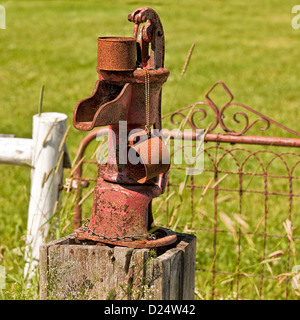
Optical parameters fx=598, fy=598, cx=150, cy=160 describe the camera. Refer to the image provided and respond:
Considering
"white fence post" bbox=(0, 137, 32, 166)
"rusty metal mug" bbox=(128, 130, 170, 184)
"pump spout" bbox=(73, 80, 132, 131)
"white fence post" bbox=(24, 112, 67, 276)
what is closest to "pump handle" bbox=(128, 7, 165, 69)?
"pump spout" bbox=(73, 80, 132, 131)

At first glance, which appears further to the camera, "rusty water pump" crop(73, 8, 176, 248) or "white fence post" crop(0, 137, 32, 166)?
"white fence post" crop(0, 137, 32, 166)

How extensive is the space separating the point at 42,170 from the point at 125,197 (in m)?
1.06

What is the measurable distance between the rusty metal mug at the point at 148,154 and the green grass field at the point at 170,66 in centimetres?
78

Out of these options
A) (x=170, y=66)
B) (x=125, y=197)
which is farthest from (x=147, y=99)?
(x=170, y=66)

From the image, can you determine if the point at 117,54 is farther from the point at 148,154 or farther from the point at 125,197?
the point at 125,197

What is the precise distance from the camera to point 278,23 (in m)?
14.0

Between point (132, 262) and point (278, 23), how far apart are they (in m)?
13.0

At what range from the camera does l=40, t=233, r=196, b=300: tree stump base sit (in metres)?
1.84

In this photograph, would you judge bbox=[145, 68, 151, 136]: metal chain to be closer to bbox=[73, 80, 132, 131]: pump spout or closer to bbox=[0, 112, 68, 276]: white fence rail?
bbox=[73, 80, 132, 131]: pump spout

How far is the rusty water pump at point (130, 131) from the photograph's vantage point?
6.05 ft

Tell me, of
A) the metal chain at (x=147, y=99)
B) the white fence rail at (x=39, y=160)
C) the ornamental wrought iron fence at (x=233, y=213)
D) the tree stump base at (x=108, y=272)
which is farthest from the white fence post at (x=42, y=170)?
the metal chain at (x=147, y=99)

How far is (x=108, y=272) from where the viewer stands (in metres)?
1.88
